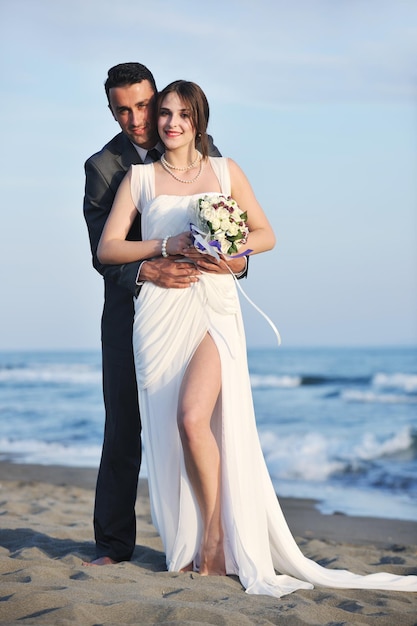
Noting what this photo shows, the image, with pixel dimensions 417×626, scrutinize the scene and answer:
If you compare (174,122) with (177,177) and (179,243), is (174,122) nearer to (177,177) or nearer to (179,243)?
(177,177)

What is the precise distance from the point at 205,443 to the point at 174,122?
1.58 m

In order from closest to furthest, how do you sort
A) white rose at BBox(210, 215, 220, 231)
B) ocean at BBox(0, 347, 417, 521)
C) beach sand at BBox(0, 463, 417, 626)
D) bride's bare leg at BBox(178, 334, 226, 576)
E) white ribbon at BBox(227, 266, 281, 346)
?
1. beach sand at BBox(0, 463, 417, 626)
2. white rose at BBox(210, 215, 220, 231)
3. bride's bare leg at BBox(178, 334, 226, 576)
4. white ribbon at BBox(227, 266, 281, 346)
5. ocean at BBox(0, 347, 417, 521)

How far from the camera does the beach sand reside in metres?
3.30

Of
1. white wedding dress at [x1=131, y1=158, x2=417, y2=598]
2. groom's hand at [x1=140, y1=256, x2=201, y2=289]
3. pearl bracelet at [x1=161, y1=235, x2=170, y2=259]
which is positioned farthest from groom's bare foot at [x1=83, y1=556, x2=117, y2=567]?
pearl bracelet at [x1=161, y1=235, x2=170, y2=259]

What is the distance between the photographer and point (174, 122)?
13.8ft

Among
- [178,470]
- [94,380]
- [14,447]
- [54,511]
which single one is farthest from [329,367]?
[178,470]

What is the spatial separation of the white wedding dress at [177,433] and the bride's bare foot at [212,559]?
0.13ft

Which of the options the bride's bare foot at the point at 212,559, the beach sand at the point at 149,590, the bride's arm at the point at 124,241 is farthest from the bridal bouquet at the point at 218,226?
the beach sand at the point at 149,590

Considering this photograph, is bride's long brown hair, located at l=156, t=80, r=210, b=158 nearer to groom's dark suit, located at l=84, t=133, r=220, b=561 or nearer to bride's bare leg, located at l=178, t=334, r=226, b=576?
groom's dark suit, located at l=84, t=133, r=220, b=561

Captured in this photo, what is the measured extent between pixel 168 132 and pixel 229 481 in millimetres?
1749

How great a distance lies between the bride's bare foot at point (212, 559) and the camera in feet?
13.6

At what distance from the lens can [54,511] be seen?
6.79 m

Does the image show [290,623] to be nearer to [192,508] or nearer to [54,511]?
[192,508]

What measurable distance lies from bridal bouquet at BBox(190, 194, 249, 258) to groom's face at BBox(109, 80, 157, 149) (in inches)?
25.0
